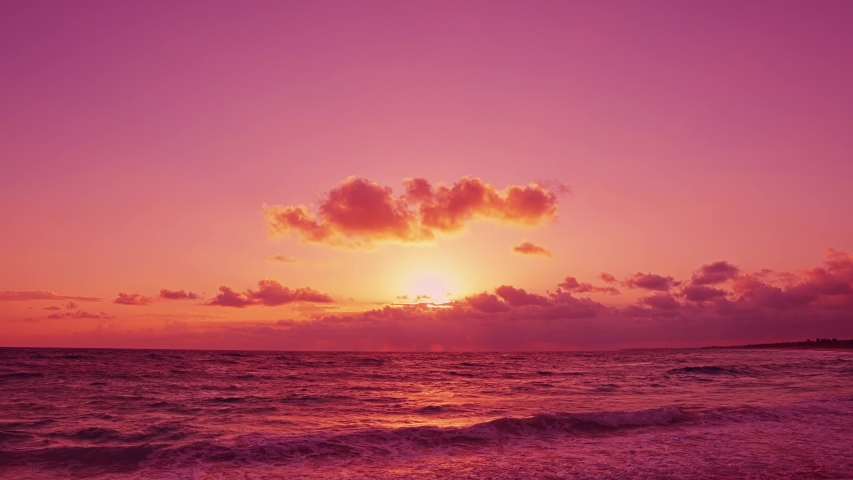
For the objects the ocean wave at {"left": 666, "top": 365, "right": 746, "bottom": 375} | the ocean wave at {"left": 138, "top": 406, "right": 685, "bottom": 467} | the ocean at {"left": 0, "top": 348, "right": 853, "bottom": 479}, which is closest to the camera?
the ocean at {"left": 0, "top": 348, "right": 853, "bottom": 479}

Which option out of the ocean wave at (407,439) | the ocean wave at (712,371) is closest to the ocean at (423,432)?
the ocean wave at (407,439)

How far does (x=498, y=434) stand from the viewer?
20453 millimetres

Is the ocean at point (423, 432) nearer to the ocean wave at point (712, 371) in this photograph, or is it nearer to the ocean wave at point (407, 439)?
the ocean wave at point (407, 439)

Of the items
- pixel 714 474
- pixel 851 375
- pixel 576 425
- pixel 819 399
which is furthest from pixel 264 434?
pixel 851 375

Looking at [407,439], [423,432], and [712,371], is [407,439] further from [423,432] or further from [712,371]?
[712,371]

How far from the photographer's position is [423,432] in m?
20.6

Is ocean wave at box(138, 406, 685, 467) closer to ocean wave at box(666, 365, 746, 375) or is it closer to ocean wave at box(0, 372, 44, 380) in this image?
ocean wave at box(666, 365, 746, 375)

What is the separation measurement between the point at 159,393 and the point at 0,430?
40.6ft

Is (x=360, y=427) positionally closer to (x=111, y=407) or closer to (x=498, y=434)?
(x=498, y=434)

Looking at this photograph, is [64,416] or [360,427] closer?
[360,427]

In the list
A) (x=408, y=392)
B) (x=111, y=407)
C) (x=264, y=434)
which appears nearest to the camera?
(x=264, y=434)

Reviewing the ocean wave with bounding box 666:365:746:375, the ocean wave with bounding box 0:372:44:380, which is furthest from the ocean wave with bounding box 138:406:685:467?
the ocean wave with bounding box 0:372:44:380

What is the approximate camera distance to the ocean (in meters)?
15.3

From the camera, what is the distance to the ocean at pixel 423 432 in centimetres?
1528
